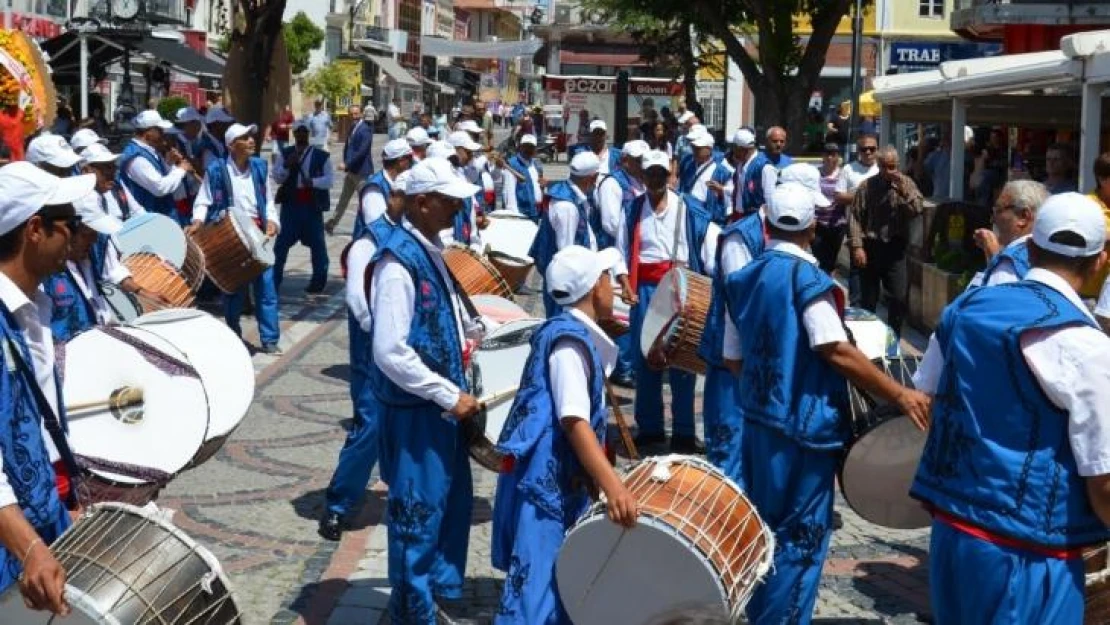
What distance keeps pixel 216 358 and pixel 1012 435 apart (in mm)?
3788

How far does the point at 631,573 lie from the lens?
5211 millimetres

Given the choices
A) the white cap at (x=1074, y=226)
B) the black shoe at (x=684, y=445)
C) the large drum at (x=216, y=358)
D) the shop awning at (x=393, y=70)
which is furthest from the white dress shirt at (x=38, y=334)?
the shop awning at (x=393, y=70)

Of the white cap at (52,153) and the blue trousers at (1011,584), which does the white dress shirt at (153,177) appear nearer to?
the white cap at (52,153)

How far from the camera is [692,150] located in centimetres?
1708

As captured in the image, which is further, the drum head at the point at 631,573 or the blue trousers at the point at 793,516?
the blue trousers at the point at 793,516

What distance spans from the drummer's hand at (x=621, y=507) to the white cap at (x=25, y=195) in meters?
1.85

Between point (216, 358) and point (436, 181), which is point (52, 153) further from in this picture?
point (436, 181)

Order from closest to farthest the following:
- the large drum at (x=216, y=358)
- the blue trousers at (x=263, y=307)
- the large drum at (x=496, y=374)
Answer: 1. the large drum at (x=496, y=374)
2. the large drum at (x=216, y=358)
3. the blue trousers at (x=263, y=307)

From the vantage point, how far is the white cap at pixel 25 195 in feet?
14.3

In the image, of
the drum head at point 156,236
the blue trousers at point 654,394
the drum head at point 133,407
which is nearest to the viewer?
the drum head at point 133,407

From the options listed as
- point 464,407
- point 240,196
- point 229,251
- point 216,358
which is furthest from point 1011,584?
point 240,196

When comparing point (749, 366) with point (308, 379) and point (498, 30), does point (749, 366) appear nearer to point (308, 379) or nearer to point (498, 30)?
point (308, 379)

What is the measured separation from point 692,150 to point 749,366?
11136mm

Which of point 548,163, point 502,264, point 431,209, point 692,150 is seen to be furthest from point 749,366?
point 548,163
